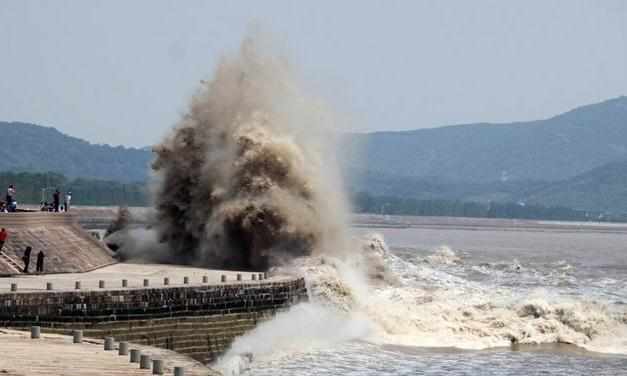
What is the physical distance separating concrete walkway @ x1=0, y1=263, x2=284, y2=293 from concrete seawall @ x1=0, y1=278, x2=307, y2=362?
58 cm

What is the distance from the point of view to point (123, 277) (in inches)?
1446

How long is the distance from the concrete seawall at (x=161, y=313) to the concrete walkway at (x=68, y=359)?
2813mm

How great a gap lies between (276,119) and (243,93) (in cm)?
157

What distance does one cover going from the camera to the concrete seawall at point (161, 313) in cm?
2670

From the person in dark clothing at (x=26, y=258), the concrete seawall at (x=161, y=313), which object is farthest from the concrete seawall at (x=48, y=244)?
the concrete seawall at (x=161, y=313)

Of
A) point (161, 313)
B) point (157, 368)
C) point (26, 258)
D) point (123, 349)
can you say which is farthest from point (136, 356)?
point (26, 258)

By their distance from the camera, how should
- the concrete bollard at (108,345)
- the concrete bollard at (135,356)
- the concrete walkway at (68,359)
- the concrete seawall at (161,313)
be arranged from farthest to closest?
the concrete seawall at (161,313), the concrete bollard at (108,345), the concrete bollard at (135,356), the concrete walkway at (68,359)

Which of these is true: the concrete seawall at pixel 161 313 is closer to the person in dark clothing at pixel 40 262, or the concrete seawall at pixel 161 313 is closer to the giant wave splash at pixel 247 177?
the person in dark clothing at pixel 40 262

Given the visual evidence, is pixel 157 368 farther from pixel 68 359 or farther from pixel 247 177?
pixel 247 177

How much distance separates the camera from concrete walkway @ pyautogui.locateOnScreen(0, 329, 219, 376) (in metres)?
19.1

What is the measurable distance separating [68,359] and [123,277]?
16204 mm

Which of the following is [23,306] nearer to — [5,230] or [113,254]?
[5,230]

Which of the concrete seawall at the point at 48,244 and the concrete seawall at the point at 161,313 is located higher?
the concrete seawall at the point at 48,244

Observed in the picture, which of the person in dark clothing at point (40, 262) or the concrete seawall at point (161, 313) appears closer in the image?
the concrete seawall at point (161, 313)
